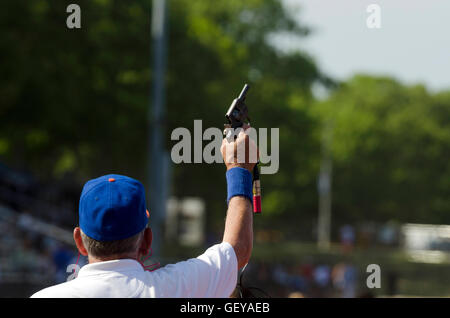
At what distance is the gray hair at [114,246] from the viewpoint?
100 inches

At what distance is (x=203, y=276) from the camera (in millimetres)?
2566

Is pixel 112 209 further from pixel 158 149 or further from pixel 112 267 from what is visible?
pixel 158 149

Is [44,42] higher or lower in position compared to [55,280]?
higher

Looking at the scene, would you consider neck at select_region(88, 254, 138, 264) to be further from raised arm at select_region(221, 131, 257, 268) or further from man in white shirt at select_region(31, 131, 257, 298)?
raised arm at select_region(221, 131, 257, 268)

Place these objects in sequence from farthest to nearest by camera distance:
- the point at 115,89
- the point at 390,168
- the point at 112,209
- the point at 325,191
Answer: the point at 390,168
the point at 325,191
the point at 115,89
the point at 112,209

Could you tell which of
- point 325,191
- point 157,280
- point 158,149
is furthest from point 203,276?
point 325,191

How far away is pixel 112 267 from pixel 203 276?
27cm

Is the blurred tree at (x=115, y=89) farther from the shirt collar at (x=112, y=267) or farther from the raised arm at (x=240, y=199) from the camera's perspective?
the shirt collar at (x=112, y=267)

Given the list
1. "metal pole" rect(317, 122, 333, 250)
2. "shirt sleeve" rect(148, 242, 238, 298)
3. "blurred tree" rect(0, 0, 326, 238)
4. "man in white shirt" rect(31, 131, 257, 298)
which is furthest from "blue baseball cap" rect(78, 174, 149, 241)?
"metal pole" rect(317, 122, 333, 250)

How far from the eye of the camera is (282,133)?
37.8 meters

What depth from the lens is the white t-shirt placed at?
2.49 m

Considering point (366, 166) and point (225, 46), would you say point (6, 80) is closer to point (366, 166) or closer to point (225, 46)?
point (225, 46)

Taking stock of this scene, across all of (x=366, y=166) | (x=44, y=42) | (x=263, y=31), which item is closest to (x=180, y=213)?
(x=263, y=31)

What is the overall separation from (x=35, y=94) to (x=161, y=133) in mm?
7596
